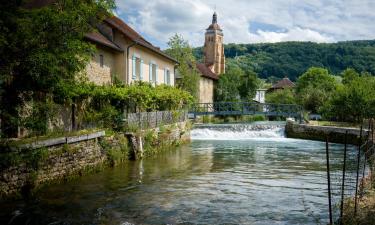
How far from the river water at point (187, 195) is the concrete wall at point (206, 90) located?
41.8 m

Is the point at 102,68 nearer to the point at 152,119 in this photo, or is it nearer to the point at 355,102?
the point at 152,119

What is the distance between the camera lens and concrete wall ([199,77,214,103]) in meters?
62.1

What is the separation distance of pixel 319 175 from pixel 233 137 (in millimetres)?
19070

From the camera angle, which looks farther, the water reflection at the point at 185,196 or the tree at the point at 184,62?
the tree at the point at 184,62

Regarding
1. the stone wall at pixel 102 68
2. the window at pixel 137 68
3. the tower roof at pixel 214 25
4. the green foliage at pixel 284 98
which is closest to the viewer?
the stone wall at pixel 102 68

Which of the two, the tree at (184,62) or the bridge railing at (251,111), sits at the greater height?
the tree at (184,62)

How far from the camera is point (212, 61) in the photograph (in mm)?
92938

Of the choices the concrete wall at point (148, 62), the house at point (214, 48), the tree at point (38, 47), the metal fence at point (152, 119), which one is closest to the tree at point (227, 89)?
the house at point (214, 48)

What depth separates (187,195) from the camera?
12.1m

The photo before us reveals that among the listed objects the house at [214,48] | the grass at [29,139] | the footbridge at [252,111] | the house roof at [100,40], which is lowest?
the grass at [29,139]

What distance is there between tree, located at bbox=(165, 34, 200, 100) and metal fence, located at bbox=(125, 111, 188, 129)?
24.9 metres

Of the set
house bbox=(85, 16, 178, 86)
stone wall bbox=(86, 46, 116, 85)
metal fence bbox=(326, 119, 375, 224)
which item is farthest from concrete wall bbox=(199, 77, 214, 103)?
metal fence bbox=(326, 119, 375, 224)

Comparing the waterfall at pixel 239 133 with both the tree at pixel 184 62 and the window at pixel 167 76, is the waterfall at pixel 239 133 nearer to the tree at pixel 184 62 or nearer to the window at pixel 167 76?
the window at pixel 167 76

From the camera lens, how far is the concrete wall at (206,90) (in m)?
62.1
